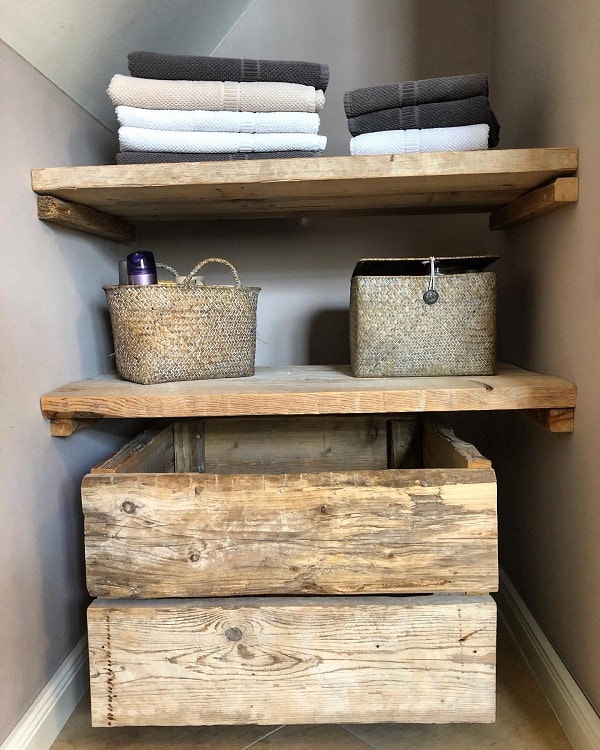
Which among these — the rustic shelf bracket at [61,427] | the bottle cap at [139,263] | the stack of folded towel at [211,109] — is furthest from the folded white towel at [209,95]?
the rustic shelf bracket at [61,427]

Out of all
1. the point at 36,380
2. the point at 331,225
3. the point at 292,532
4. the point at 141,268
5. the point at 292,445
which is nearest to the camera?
the point at 292,532

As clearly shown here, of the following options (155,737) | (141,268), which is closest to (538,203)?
(141,268)

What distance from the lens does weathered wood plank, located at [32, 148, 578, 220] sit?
96cm

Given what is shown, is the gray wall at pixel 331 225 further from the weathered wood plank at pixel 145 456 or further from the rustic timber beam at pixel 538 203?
the weathered wood plank at pixel 145 456

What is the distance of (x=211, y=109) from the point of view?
1.01 m

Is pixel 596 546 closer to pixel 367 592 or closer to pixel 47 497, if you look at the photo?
pixel 367 592

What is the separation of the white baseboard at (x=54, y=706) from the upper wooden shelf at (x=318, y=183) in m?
0.81

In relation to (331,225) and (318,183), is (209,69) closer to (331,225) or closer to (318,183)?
(318,183)

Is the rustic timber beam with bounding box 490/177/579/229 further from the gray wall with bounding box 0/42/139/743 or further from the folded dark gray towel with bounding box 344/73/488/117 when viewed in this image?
the gray wall with bounding box 0/42/139/743

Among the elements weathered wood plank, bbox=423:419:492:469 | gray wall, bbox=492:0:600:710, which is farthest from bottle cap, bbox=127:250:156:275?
gray wall, bbox=492:0:600:710

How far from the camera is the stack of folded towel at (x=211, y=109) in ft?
3.26

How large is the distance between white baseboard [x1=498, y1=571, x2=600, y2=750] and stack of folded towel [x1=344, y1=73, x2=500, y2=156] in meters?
0.93

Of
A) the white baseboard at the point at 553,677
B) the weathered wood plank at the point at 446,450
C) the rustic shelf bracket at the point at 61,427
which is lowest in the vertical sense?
the white baseboard at the point at 553,677

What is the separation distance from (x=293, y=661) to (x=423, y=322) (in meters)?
0.61
